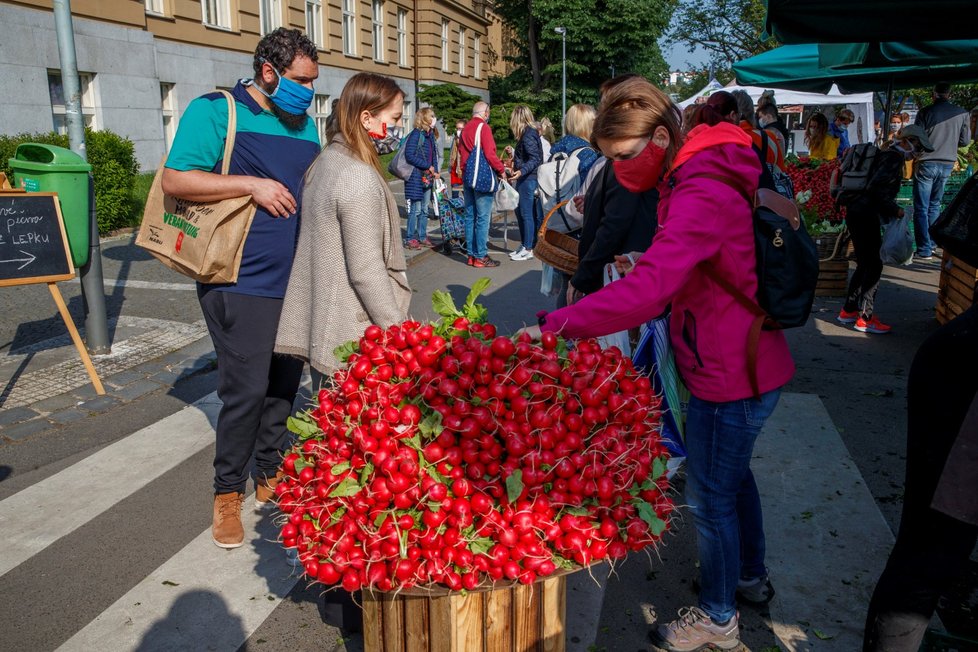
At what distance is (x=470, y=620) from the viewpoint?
90.4 inches

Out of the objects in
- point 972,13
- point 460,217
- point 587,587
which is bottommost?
point 587,587

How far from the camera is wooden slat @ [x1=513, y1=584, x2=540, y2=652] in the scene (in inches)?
92.7

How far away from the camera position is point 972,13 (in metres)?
4.31

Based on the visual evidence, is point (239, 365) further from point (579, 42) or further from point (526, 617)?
point (579, 42)

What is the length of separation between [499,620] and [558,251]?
2.61 metres

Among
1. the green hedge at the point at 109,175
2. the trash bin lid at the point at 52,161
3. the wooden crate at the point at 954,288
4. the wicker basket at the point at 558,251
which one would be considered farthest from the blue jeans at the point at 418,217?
the wicker basket at the point at 558,251

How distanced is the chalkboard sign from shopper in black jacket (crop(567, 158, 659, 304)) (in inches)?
148

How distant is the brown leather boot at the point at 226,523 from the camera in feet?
12.4

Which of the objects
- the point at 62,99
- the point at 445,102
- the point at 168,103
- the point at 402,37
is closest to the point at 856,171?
the point at 62,99

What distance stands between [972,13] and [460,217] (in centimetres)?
788

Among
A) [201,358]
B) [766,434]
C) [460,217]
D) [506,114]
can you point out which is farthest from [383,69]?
[766,434]

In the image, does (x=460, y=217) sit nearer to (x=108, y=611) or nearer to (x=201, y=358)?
(x=201, y=358)

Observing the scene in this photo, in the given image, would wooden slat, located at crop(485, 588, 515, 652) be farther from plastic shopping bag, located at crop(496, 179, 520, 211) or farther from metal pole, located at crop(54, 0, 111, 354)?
plastic shopping bag, located at crop(496, 179, 520, 211)

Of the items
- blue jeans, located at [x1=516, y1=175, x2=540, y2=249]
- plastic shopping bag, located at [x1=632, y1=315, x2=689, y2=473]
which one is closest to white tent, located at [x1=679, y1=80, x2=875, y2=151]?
blue jeans, located at [x1=516, y1=175, x2=540, y2=249]
